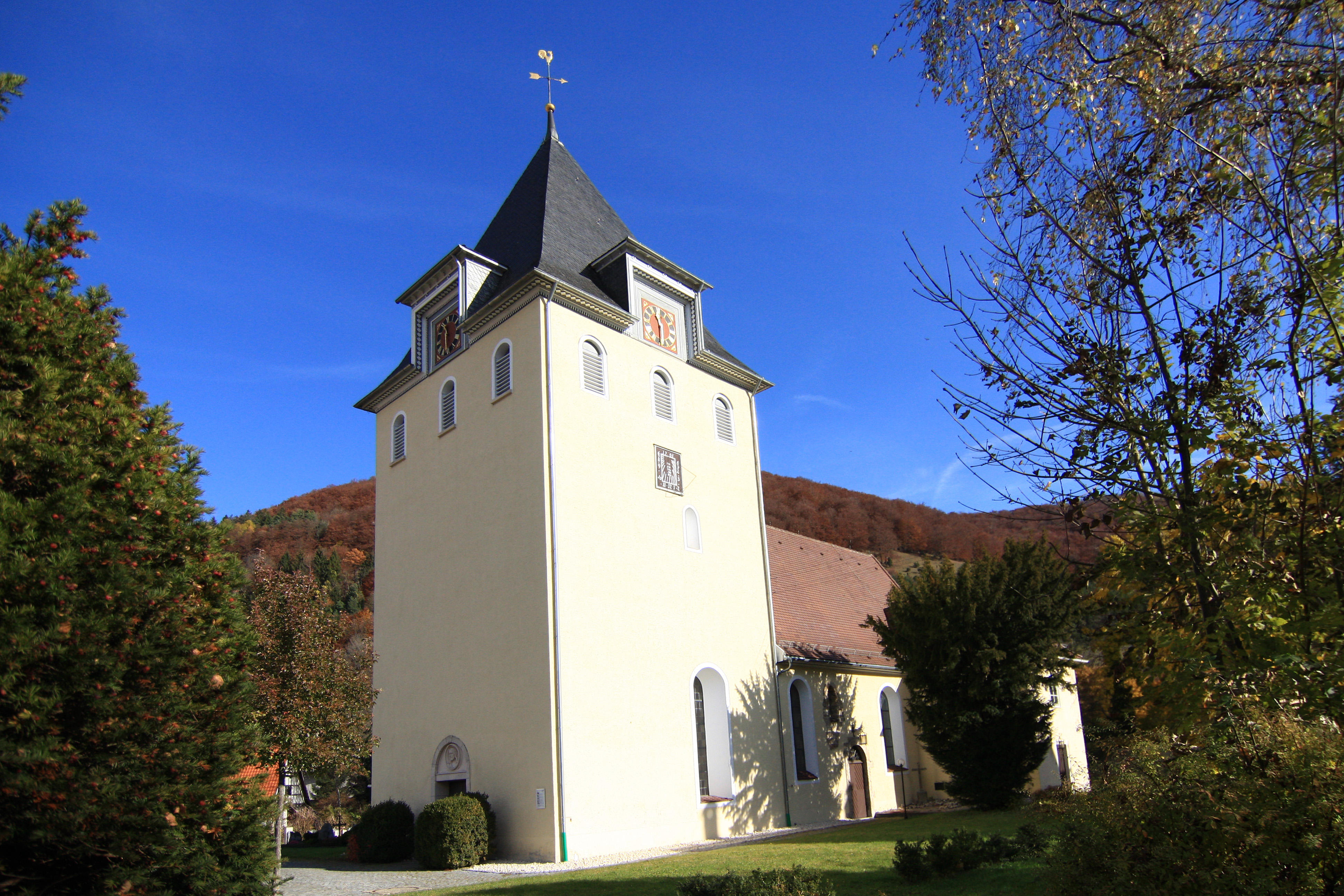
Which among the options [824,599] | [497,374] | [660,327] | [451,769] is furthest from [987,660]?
[497,374]

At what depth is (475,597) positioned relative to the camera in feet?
59.3

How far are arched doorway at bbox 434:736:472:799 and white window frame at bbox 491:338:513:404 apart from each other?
280 inches

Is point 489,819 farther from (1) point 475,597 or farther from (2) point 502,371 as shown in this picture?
(2) point 502,371

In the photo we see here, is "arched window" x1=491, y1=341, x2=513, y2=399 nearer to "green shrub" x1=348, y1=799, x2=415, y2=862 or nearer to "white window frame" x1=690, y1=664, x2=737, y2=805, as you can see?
"white window frame" x1=690, y1=664, x2=737, y2=805

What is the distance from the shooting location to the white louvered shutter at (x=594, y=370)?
61.1 ft

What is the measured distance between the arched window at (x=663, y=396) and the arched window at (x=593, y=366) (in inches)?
60.8

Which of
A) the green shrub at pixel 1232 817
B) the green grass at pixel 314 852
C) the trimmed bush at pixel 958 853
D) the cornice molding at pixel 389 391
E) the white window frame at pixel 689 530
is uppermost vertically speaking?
the cornice molding at pixel 389 391

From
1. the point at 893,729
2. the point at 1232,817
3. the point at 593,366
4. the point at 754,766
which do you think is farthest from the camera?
the point at 893,729

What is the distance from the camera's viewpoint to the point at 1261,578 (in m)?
5.43

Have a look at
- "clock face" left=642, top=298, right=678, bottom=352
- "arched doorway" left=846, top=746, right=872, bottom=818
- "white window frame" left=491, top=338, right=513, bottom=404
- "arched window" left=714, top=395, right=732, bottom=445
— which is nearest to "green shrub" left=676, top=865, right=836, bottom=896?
"white window frame" left=491, top=338, right=513, bottom=404

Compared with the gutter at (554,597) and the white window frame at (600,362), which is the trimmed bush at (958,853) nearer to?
the gutter at (554,597)

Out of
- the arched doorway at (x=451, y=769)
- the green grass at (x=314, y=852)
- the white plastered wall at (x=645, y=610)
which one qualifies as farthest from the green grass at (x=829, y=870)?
the green grass at (x=314, y=852)

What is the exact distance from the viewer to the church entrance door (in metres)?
21.9

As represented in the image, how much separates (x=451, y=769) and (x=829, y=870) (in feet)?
30.7
